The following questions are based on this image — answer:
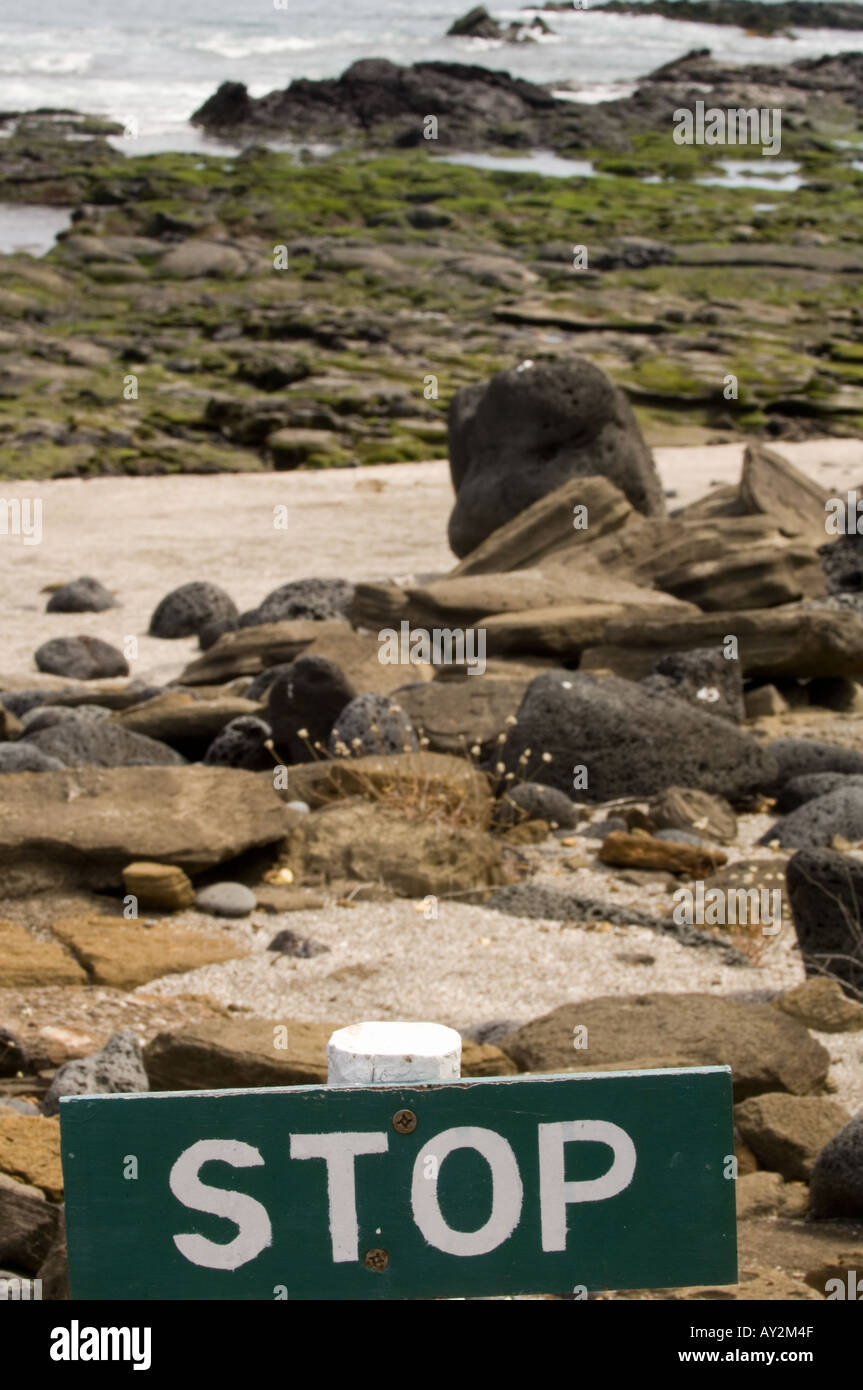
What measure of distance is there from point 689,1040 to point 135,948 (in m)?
1.91

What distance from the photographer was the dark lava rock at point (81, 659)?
10.9 meters

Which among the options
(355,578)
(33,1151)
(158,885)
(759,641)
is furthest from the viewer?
(355,578)

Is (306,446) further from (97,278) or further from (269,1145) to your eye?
(269,1145)

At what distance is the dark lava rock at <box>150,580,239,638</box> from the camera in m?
12.1

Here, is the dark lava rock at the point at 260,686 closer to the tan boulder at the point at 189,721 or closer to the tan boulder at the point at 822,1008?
the tan boulder at the point at 189,721

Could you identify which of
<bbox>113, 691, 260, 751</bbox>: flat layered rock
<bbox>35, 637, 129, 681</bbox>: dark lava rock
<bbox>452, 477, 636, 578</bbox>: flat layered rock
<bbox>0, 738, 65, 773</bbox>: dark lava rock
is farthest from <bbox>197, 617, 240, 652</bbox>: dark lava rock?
<bbox>0, 738, 65, 773</bbox>: dark lava rock

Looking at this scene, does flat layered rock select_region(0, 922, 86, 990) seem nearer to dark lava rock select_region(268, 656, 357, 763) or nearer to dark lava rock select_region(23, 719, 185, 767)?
dark lava rock select_region(23, 719, 185, 767)

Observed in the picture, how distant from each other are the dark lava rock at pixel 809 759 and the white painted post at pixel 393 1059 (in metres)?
6.02

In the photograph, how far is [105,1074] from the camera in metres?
4.37

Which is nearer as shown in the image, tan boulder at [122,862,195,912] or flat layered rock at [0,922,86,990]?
flat layered rock at [0,922,86,990]

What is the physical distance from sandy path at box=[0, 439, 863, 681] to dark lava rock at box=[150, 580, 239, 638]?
0.22 meters

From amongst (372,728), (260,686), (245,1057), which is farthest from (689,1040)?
(260,686)

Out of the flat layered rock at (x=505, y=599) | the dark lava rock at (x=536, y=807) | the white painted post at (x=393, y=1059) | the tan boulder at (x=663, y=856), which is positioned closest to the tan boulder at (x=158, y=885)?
the dark lava rock at (x=536, y=807)

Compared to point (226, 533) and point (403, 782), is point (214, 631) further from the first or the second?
point (403, 782)
